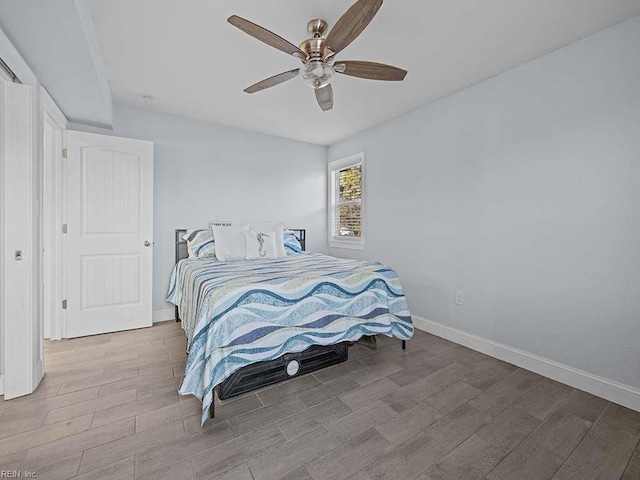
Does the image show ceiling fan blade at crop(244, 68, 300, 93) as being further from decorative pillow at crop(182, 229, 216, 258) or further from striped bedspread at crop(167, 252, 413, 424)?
decorative pillow at crop(182, 229, 216, 258)

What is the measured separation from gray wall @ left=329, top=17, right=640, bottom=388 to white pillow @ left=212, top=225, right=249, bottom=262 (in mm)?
1990

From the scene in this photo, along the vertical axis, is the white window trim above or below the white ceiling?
below

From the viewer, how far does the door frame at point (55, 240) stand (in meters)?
2.84

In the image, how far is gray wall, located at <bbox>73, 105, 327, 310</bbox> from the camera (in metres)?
3.48

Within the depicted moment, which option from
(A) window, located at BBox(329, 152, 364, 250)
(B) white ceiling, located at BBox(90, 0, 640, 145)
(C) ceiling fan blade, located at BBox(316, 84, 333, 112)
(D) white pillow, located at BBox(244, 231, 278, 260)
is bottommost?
(D) white pillow, located at BBox(244, 231, 278, 260)

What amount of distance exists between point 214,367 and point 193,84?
2.55m

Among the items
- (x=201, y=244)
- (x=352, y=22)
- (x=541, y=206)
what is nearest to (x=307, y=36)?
(x=352, y=22)

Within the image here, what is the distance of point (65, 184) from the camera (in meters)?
2.89

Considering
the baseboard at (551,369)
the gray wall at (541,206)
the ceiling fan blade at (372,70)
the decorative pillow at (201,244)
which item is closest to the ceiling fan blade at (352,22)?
the ceiling fan blade at (372,70)

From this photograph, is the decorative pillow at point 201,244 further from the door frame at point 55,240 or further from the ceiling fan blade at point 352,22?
the ceiling fan blade at point 352,22

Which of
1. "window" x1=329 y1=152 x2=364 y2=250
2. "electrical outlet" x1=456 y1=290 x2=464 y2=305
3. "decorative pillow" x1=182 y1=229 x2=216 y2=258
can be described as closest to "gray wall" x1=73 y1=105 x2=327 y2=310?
"window" x1=329 y1=152 x2=364 y2=250

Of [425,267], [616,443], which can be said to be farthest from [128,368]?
[616,443]

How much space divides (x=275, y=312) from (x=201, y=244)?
1804mm

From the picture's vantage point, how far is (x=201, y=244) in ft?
10.9
